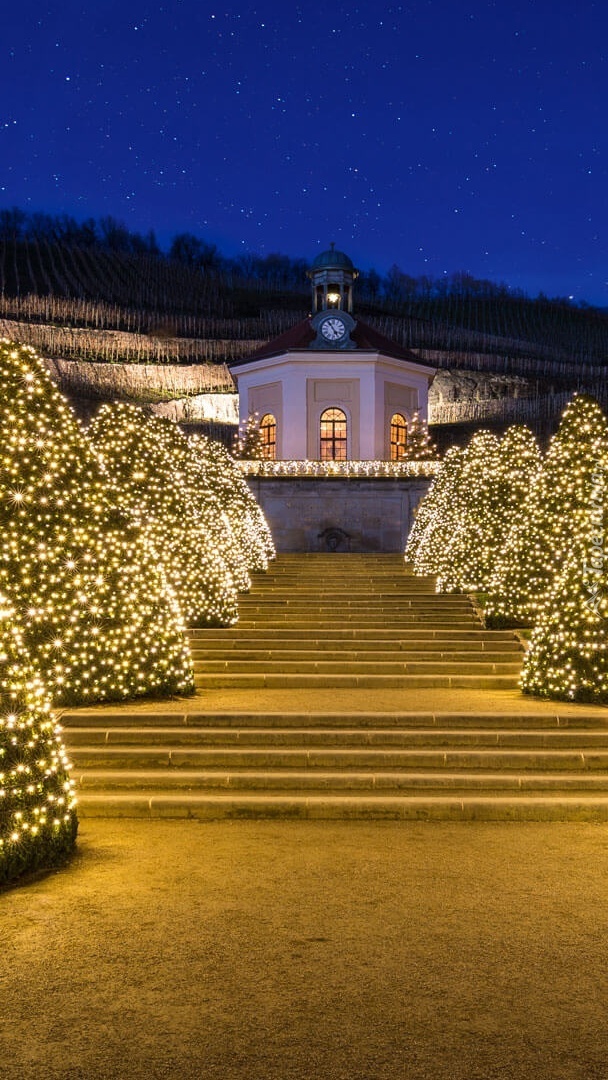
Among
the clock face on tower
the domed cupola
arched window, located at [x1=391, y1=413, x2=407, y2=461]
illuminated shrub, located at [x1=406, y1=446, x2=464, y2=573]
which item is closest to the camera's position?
illuminated shrub, located at [x1=406, y1=446, x2=464, y2=573]

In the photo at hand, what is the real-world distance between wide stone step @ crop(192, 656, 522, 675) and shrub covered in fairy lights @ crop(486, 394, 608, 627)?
184 cm

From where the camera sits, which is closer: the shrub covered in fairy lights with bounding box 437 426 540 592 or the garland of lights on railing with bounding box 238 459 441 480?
the shrub covered in fairy lights with bounding box 437 426 540 592

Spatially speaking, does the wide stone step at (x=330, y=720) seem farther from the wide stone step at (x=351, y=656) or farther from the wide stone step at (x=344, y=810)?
the wide stone step at (x=351, y=656)

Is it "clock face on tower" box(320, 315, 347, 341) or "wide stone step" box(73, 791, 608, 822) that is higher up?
"clock face on tower" box(320, 315, 347, 341)

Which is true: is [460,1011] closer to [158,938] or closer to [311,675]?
[158,938]

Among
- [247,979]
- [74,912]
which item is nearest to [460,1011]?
[247,979]

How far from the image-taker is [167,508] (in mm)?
14758

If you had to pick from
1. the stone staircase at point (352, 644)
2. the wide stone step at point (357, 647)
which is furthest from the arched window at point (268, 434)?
the wide stone step at point (357, 647)

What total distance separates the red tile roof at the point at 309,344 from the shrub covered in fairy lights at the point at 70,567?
2776cm

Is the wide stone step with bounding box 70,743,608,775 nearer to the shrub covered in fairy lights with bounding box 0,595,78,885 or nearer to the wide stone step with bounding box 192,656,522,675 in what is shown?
the shrub covered in fairy lights with bounding box 0,595,78,885

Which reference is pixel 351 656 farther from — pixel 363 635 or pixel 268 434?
pixel 268 434

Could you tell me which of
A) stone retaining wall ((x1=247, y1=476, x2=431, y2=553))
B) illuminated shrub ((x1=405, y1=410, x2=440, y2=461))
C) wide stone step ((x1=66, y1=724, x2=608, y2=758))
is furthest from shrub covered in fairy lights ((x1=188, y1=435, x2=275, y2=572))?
illuminated shrub ((x1=405, y1=410, x2=440, y2=461))

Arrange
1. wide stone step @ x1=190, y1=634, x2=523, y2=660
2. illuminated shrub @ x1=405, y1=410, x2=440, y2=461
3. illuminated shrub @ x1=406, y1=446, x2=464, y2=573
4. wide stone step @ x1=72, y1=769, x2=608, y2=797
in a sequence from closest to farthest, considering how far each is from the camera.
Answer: wide stone step @ x1=72, y1=769, x2=608, y2=797 < wide stone step @ x1=190, y1=634, x2=523, y2=660 < illuminated shrub @ x1=406, y1=446, x2=464, y2=573 < illuminated shrub @ x1=405, y1=410, x2=440, y2=461

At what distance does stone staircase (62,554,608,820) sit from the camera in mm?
8016
